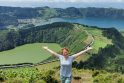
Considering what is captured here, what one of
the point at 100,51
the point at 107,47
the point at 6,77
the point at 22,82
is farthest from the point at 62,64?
the point at 107,47

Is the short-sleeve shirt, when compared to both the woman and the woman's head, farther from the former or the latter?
the woman's head

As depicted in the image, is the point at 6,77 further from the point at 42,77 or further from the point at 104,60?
the point at 104,60

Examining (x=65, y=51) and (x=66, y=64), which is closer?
(x=65, y=51)

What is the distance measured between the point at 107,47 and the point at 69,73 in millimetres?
184044

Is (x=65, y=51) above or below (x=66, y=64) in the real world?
above

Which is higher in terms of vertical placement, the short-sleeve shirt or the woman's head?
the woman's head

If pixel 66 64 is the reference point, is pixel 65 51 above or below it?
above

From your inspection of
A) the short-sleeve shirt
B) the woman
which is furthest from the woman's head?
the short-sleeve shirt

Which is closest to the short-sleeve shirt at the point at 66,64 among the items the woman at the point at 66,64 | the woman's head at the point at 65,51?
the woman at the point at 66,64

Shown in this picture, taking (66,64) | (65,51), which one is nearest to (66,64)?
(66,64)

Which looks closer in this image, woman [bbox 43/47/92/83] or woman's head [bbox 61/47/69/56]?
woman's head [bbox 61/47/69/56]

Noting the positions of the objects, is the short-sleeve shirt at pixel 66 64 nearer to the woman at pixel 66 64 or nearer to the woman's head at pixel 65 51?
the woman at pixel 66 64

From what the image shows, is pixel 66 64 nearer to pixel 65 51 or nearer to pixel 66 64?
pixel 66 64

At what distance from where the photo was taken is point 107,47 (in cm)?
19638
